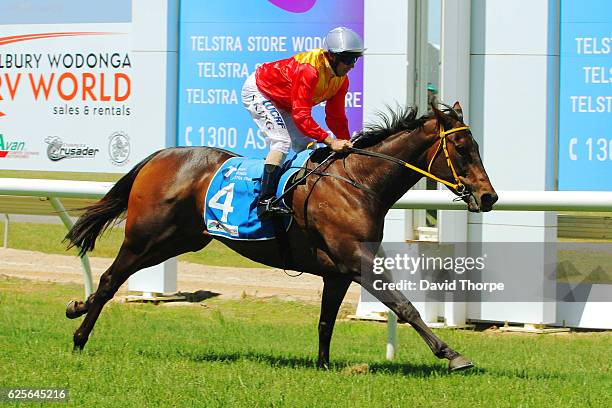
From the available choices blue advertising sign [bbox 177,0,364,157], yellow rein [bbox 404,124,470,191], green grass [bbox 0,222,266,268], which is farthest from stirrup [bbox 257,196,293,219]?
green grass [bbox 0,222,266,268]

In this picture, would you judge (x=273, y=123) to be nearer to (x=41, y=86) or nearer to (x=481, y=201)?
(x=481, y=201)

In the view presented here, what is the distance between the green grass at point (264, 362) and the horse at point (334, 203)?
0.36 metres

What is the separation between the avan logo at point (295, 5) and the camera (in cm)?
1045

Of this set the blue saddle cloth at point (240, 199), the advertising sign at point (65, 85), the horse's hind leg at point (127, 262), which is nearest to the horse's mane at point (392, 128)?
the blue saddle cloth at point (240, 199)

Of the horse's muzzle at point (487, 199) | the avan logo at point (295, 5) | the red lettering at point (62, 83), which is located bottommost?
the horse's muzzle at point (487, 199)

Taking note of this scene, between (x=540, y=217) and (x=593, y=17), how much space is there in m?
1.73

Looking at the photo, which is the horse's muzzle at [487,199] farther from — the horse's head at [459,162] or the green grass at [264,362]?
the green grass at [264,362]

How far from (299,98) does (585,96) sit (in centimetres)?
357

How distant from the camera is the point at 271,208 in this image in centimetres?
720

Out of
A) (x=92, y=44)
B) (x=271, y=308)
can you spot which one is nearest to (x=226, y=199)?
→ (x=271, y=308)

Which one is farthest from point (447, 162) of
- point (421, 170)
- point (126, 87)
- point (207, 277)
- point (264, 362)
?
point (207, 277)

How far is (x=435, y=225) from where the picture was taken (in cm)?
1105

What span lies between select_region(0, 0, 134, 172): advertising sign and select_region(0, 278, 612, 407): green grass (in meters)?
1.55

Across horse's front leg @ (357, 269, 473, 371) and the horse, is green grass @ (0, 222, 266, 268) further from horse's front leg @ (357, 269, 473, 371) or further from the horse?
horse's front leg @ (357, 269, 473, 371)
